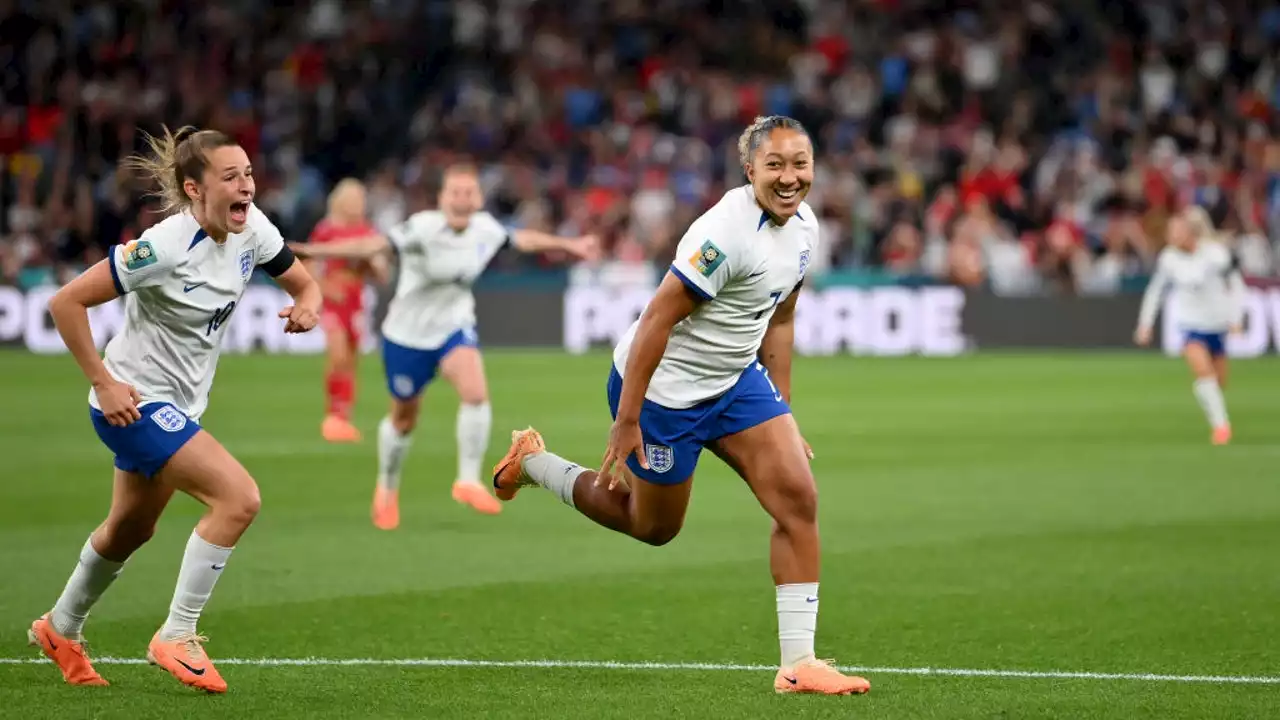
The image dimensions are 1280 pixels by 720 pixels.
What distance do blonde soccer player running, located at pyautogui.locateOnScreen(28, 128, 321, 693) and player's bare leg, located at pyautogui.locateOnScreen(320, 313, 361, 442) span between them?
10.4 metres

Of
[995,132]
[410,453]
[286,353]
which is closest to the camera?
[410,453]

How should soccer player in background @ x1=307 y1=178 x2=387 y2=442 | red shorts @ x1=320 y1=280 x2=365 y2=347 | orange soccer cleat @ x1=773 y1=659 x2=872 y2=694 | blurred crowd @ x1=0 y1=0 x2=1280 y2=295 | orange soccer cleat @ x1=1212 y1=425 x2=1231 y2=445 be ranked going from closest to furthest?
orange soccer cleat @ x1=773 y1=659 x2=872 y2=694
orange soccer cleat @ x1=1212 y1=425 x2=1231 y2=445
soccer player in background @ x1=307 y1=178 x2=387 y2=442
red shorts @ x1=320 y1=280 x2=365 y2=347
blurred crowd @ x1=0 y1=0 x2=1280 y2=295

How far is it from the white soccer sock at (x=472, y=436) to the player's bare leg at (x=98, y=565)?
5.50m

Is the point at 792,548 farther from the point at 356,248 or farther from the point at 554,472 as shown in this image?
the point at 356,248

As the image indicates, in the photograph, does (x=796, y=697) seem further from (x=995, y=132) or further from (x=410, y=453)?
(x=995, y=132)

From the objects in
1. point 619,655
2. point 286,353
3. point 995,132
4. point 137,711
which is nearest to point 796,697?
point 619,655

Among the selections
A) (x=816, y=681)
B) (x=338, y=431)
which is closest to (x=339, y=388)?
(x=338, y=431)

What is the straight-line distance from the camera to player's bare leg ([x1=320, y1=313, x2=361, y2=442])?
17.7m

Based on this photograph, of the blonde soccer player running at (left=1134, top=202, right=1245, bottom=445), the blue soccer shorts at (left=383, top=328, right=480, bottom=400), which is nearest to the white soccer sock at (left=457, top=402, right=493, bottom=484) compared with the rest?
the blue soccer shorts at (left=383, top=328, right=480, bottom=400)

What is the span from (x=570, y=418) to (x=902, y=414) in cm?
344

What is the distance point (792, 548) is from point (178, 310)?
239cm

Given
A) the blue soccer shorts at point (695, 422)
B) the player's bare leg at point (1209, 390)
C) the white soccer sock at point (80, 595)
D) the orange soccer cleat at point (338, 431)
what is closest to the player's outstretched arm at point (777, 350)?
the blue soccer shorts at point (695, 422)

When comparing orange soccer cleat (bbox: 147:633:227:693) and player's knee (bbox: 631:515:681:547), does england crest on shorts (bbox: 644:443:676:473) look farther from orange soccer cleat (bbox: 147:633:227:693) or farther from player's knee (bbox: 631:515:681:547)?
orange soccer cleat (bbox: 147:633:227:693)

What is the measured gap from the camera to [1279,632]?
324 inches
